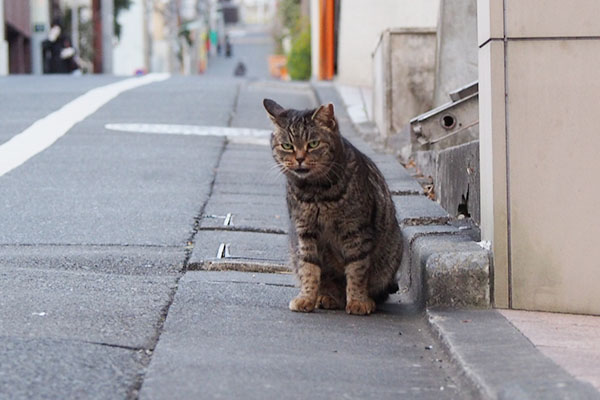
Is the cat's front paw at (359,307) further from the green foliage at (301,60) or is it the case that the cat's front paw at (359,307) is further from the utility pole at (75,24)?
the utility pole at (75,24)

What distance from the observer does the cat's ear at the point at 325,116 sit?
5.62m

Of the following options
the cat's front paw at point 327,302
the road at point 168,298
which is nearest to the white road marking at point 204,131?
the road at point 168,298

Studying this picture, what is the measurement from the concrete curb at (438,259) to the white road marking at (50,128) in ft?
13.6

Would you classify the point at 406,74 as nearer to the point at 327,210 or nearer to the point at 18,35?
the point at 327,210

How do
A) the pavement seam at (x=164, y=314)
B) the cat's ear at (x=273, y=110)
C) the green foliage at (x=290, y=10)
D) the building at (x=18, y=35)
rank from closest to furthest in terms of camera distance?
1. the pavement seam at (x=164, y=314)
2. the cat's ear at (x=273, y=110)
3. the green foliage at (x=290, y=10)
4. the building at (x=18, y=35)

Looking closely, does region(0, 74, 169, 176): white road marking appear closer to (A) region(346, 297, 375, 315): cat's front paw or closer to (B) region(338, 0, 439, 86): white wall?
(B) region(338, 0, 439, 86): white wall

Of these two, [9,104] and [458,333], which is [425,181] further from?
[9,104]

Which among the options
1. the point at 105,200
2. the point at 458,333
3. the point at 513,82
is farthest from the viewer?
the point at 105,200

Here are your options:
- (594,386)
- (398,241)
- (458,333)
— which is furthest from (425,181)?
(594,386)

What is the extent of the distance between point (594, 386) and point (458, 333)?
107 centimetres

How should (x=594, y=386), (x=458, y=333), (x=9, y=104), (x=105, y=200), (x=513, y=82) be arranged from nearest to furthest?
(x=594, y=386)
(x=458, y=333)
(x=513, y=82)
(x=105, y=200)
(x=9, y=104)

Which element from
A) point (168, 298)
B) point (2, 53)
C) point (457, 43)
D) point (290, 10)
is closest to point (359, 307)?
point (168, 298)

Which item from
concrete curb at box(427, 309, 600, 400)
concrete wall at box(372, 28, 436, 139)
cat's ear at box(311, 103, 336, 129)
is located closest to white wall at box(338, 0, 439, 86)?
concrete wall at box(372, 28, 436, 139)

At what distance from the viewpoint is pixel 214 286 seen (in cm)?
583
